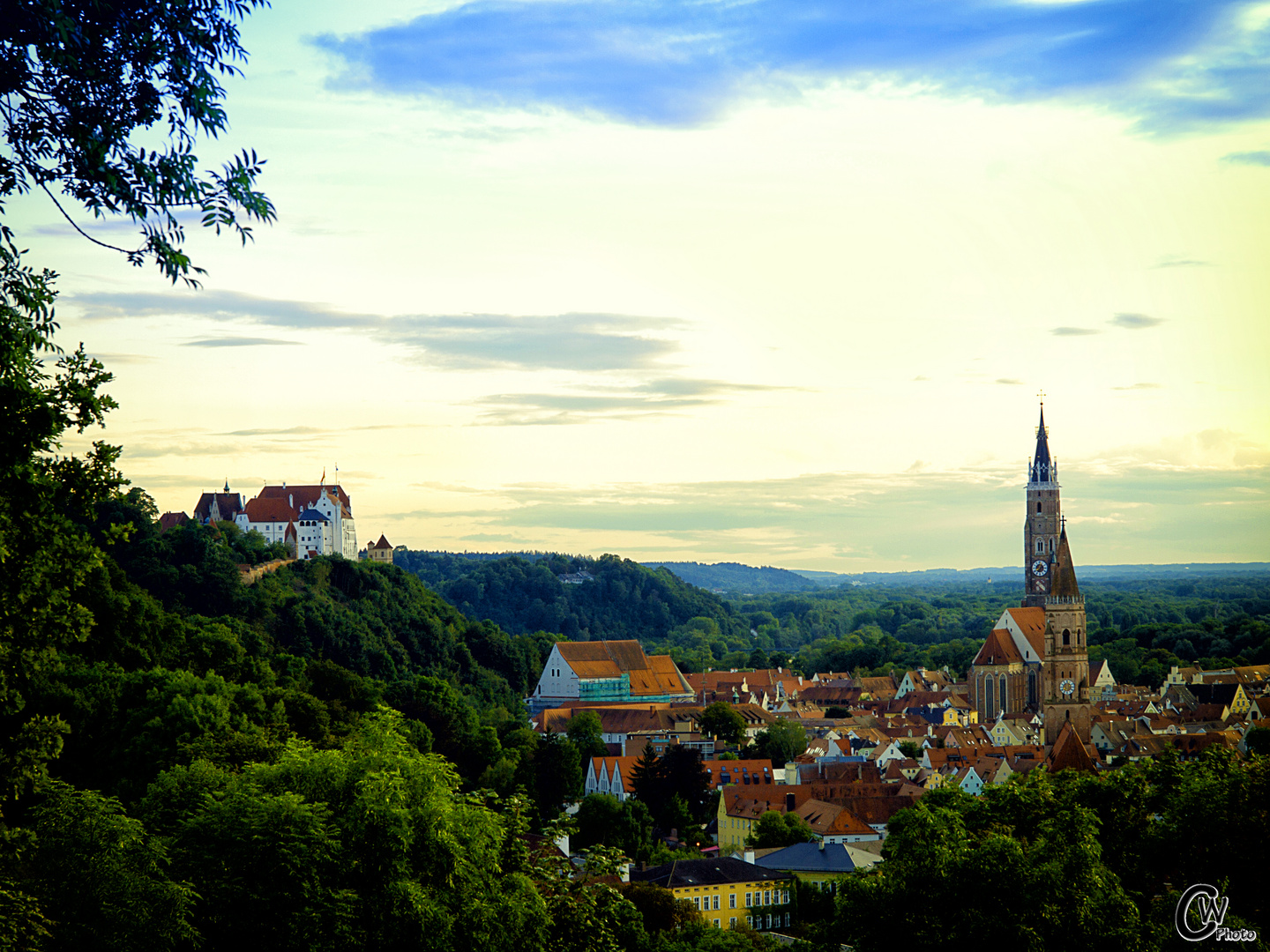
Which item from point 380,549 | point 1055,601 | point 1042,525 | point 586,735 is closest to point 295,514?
point 380,549

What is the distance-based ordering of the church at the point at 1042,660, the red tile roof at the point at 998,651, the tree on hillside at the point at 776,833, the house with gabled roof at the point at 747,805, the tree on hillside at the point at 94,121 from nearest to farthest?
the tree on hillside at the point at 94,121
the tree on hillside at the point at 776,833
the house with gabled roof at the point at 747,805
the church at the point at 1042,660
the red tile roof at the point at 998,651

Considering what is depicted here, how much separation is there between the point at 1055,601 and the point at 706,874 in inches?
2778

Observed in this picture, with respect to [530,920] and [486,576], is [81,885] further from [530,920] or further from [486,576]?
[486,576]

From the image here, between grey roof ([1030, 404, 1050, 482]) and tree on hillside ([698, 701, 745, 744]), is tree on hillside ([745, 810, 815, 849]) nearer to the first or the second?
tree on hillside ([698, 701, 745, 744])

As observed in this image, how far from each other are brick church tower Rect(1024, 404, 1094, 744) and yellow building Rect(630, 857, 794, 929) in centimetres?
3792

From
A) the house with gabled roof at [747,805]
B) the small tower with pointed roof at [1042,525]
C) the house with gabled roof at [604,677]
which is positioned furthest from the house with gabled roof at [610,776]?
the small tower with pointed roof at [1042,525]

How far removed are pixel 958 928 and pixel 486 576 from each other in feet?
591

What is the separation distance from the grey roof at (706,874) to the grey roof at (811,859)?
1.70 meters

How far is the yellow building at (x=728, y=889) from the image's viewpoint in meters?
43.6
